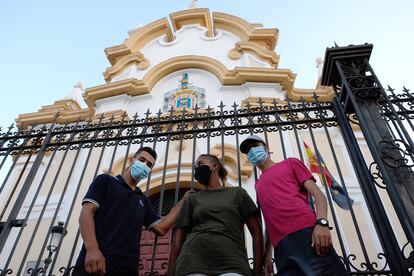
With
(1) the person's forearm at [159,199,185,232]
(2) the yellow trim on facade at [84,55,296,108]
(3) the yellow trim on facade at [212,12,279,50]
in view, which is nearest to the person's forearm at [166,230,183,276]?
(1) the person's forearm at [159,199,185,232]

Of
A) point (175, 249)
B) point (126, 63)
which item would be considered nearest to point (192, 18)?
point (126, 63)

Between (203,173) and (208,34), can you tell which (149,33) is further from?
(203,173)

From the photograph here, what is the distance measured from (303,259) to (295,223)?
26cm

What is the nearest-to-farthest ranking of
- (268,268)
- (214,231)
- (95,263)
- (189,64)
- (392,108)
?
1. (95,263)
2. (214,231)
3. (268,268)
4. (392,108)
5. (189,64)

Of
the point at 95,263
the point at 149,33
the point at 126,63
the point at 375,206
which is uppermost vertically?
the point at 149,33

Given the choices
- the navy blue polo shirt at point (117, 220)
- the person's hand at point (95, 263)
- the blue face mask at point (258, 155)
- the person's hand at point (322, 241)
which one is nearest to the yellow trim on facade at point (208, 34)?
the blue face mask at point (258, 155)

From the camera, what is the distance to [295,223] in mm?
2316

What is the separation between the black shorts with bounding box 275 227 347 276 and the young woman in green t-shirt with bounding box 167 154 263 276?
0.86 ft

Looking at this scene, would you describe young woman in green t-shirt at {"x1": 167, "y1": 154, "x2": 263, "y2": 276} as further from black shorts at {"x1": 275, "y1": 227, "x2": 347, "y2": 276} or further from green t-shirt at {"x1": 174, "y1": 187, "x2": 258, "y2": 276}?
black shorts at {"x1": 275, "y1": 227, "x2": 347, "y2": 276}

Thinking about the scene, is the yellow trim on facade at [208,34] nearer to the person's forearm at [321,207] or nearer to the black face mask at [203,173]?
the black face mask at [203,173]

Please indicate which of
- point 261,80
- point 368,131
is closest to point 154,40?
point 261,80

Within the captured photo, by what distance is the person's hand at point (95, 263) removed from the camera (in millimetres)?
2248

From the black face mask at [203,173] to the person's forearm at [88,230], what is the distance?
0.98 m

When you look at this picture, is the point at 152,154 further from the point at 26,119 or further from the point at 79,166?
the point at 26,119
